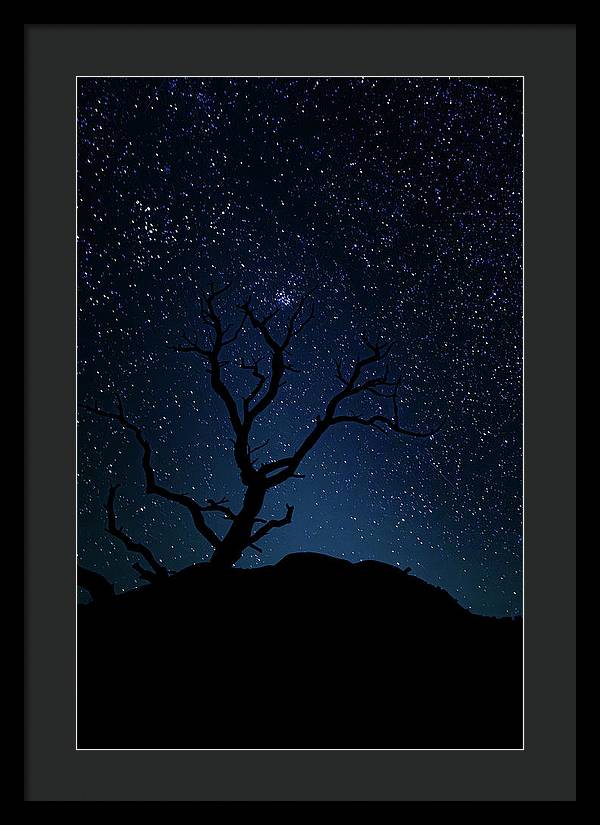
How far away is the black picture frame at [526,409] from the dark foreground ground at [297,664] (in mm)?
95

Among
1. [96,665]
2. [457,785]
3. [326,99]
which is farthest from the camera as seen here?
[326,99]

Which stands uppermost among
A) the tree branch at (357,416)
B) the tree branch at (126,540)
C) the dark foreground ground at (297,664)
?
the tree branch at (357,416)

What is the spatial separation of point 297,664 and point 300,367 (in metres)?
0.69

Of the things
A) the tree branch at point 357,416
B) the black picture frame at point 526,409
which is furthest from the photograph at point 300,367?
the black picture frame at point 526,409

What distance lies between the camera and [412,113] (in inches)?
54.4

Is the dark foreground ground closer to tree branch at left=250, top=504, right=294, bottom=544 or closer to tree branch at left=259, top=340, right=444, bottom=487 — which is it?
tree branch at left=250, top=504, right=294, bottom=544

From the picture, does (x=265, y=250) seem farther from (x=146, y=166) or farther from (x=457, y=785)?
(x=457, y=785)

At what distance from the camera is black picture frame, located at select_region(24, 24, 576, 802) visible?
111 centimetres

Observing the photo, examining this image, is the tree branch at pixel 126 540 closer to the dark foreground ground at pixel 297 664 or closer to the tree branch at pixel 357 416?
the dark foreground ground at pixel 297 664

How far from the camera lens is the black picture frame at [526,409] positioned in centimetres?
111

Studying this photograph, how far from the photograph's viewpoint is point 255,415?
1464 mm
